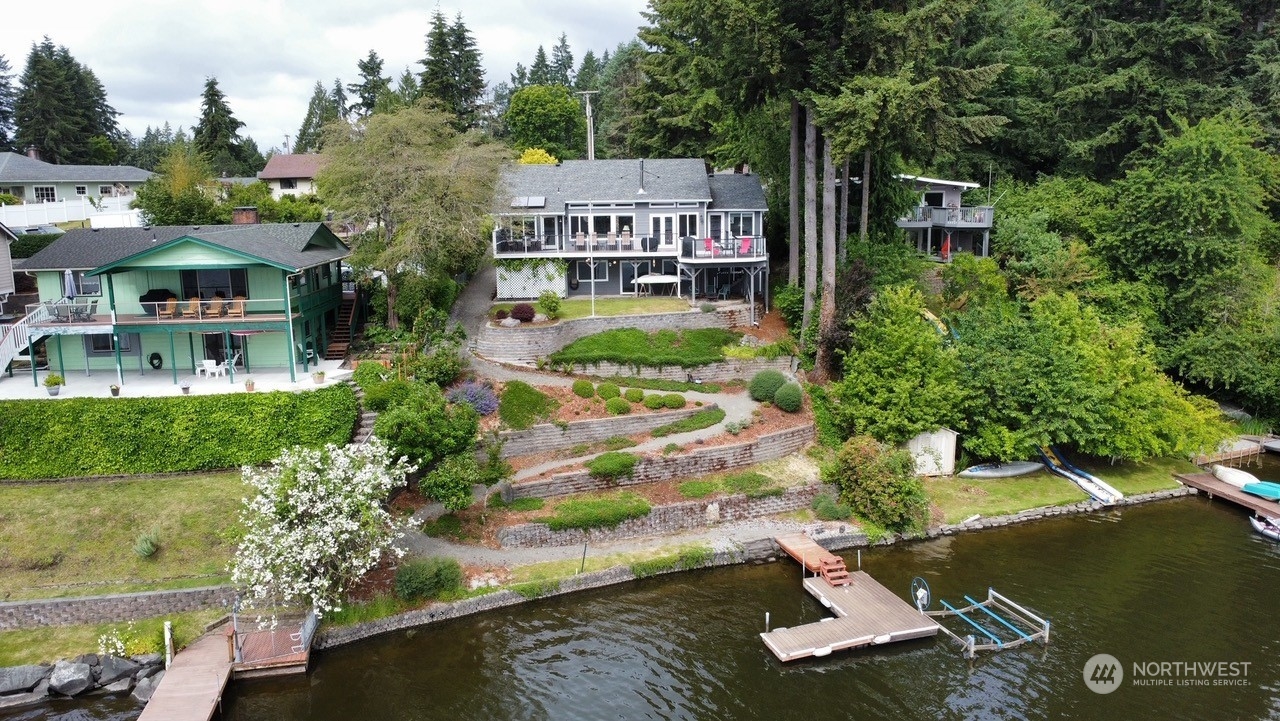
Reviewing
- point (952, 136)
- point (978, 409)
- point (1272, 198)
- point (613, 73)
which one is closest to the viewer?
point (978, 409)

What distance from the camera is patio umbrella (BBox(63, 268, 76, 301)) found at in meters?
31.5

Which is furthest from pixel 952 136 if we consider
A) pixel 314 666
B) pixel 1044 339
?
pixel 314 666

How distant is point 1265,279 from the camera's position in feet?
124

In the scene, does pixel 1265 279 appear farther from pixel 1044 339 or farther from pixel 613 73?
pixel 613 73

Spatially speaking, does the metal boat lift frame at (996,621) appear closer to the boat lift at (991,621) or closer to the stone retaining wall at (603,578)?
the boat lift at (991,621)

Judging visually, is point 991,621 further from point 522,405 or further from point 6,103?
point 6,103

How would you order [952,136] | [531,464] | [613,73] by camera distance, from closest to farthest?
1. [531,464]
2. [952,136]
3. [613,73]

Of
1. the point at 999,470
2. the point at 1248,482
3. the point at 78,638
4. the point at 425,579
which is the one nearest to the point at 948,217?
the point at 999,470

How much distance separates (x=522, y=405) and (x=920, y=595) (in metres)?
15.3

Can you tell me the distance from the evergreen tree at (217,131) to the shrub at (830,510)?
66391mm

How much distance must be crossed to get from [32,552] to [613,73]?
8747 cm

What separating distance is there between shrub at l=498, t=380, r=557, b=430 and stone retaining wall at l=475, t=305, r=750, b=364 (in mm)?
3102

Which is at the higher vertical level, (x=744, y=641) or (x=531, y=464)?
(x=531, y=464)

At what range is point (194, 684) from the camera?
18.6 metres
